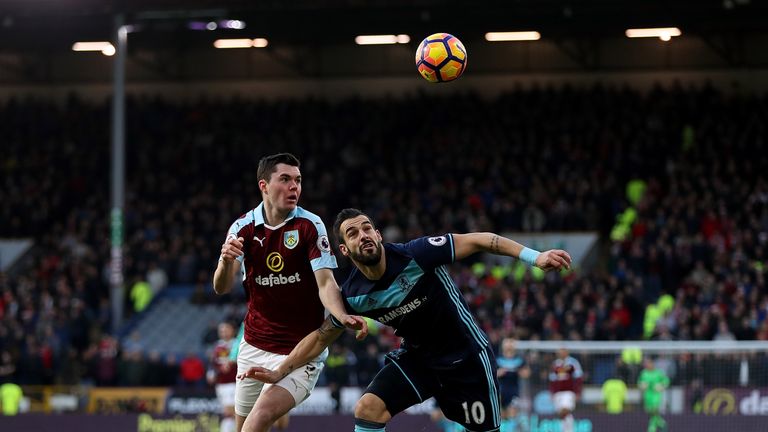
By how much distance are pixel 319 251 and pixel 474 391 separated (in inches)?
59.0

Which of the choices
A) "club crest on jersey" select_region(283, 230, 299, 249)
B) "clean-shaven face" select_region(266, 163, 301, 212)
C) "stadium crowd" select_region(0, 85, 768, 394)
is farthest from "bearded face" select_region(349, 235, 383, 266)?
"stadium crowd" select_region(0, 85, 768, 394)

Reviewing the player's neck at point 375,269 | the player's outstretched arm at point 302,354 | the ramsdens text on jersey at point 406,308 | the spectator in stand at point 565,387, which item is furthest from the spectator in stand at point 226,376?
the player's neck at point 375,269

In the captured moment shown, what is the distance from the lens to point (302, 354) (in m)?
8.80

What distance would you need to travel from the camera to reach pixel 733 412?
19.1m

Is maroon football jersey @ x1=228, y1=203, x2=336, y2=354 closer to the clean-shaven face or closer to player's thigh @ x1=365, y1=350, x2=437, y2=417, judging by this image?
the clean-shaven face

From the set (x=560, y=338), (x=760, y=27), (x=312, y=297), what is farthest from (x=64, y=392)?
(x=760, y=27)

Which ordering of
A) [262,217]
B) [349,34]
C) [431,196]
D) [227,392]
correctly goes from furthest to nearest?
1. [349,34]
2. [431,196]
3. [227,392]
4. [262,217]

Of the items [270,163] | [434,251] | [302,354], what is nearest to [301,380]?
[302,354]

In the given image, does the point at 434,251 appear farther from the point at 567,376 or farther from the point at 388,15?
the point at 388,15

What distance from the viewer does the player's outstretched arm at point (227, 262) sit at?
27.3ft

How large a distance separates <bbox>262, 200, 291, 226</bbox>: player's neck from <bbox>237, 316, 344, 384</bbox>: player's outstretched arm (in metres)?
0.82

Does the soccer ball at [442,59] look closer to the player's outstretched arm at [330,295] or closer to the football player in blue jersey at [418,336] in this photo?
the football player in blue jersey at [418,336]

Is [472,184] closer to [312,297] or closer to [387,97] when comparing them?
[387,97]

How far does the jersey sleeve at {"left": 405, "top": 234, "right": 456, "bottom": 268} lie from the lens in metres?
8.53
